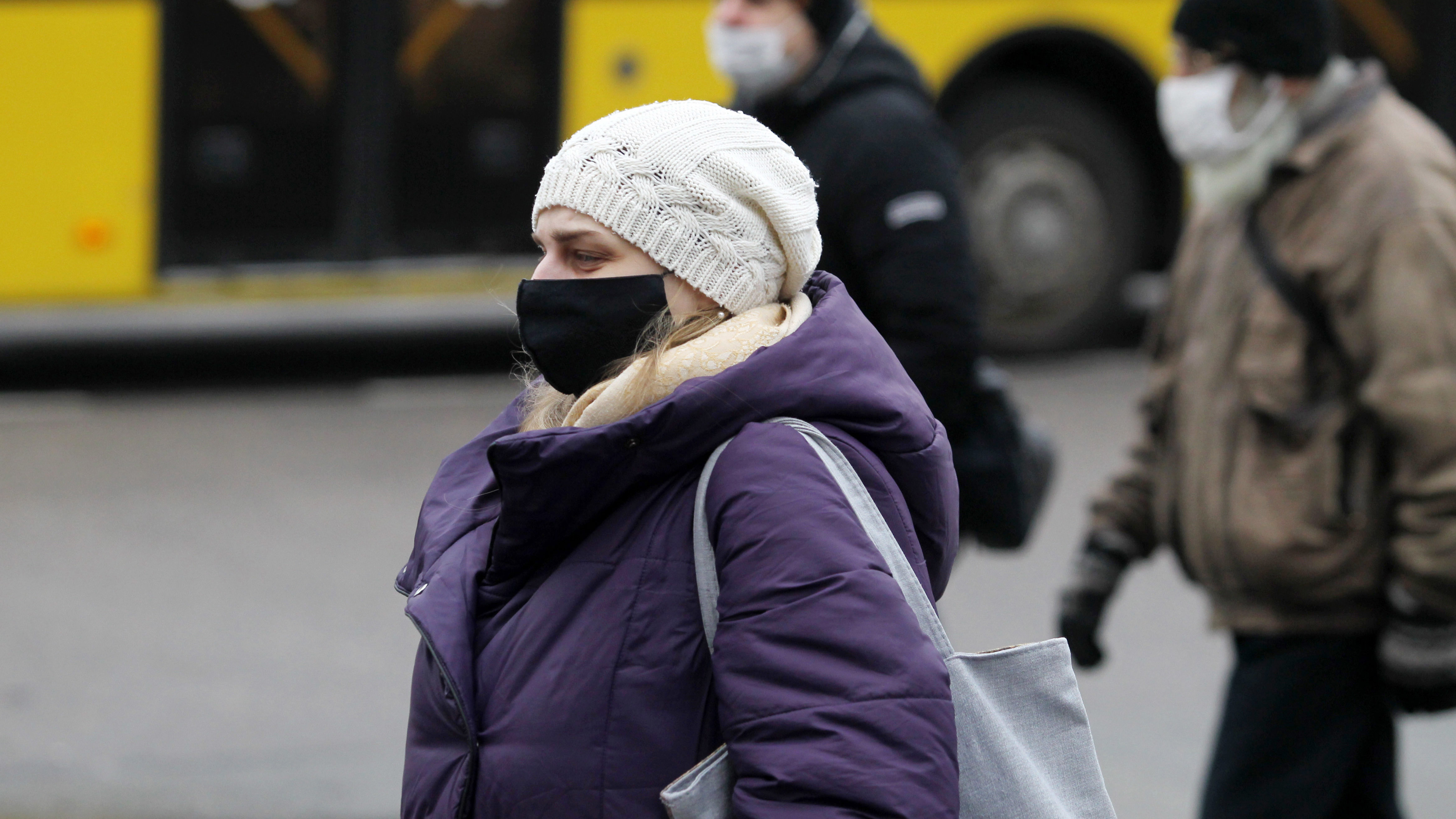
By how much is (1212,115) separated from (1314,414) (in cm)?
62

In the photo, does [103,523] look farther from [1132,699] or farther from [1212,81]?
[1212,81]

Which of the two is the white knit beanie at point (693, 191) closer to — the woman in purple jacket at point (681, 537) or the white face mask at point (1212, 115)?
the woman in purple jacket at point (681, 537)

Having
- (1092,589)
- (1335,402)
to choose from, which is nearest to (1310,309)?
(1335,402)

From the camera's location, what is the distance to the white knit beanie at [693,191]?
1941 millimetres

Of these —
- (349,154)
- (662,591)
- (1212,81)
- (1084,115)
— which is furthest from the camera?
(1084,115)

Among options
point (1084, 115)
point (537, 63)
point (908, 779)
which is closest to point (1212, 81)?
point (908, 779)

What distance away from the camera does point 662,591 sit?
1.82m

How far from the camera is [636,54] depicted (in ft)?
31.2

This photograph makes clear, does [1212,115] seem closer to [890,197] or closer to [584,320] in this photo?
[890,197]

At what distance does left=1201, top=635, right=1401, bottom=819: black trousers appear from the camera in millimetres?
3297

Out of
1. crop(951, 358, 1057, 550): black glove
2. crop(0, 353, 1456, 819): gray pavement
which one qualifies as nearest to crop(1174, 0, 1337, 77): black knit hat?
crop(951, 358, 1057, 550): black glove

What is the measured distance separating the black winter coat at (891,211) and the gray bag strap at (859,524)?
1783mm

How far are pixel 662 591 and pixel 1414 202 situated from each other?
73.1 inches

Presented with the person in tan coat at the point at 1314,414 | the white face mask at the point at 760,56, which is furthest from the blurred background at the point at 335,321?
the white face mask at the point at 760,56
